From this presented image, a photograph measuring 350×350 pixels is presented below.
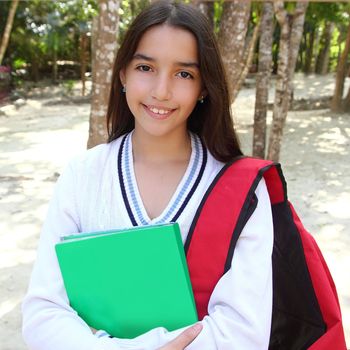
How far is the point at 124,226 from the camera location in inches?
48.9

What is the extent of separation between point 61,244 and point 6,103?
467 inches

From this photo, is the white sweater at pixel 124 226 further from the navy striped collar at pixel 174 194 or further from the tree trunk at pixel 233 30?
the tree trunk at pixel 233 30

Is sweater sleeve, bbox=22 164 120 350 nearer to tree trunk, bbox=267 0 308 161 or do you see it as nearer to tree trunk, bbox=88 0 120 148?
tree trunk, bbox=88 0 120 148

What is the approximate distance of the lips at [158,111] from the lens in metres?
1.25

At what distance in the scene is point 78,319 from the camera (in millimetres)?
1148

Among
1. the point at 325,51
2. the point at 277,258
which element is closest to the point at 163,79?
the point at 277,258

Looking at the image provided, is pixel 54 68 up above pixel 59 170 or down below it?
above

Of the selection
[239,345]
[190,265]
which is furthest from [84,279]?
[239,345]

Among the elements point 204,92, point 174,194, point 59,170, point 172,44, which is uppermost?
point 172,44

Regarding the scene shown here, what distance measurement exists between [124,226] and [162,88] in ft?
1.14

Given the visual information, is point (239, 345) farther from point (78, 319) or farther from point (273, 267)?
point (78, 319)

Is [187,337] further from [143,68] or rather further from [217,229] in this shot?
[143,68]

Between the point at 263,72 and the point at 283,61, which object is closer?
the point at 283,61

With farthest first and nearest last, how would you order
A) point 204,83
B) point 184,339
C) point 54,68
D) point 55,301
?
point 54,68
point 204,83
point 55,301
point 184,339
